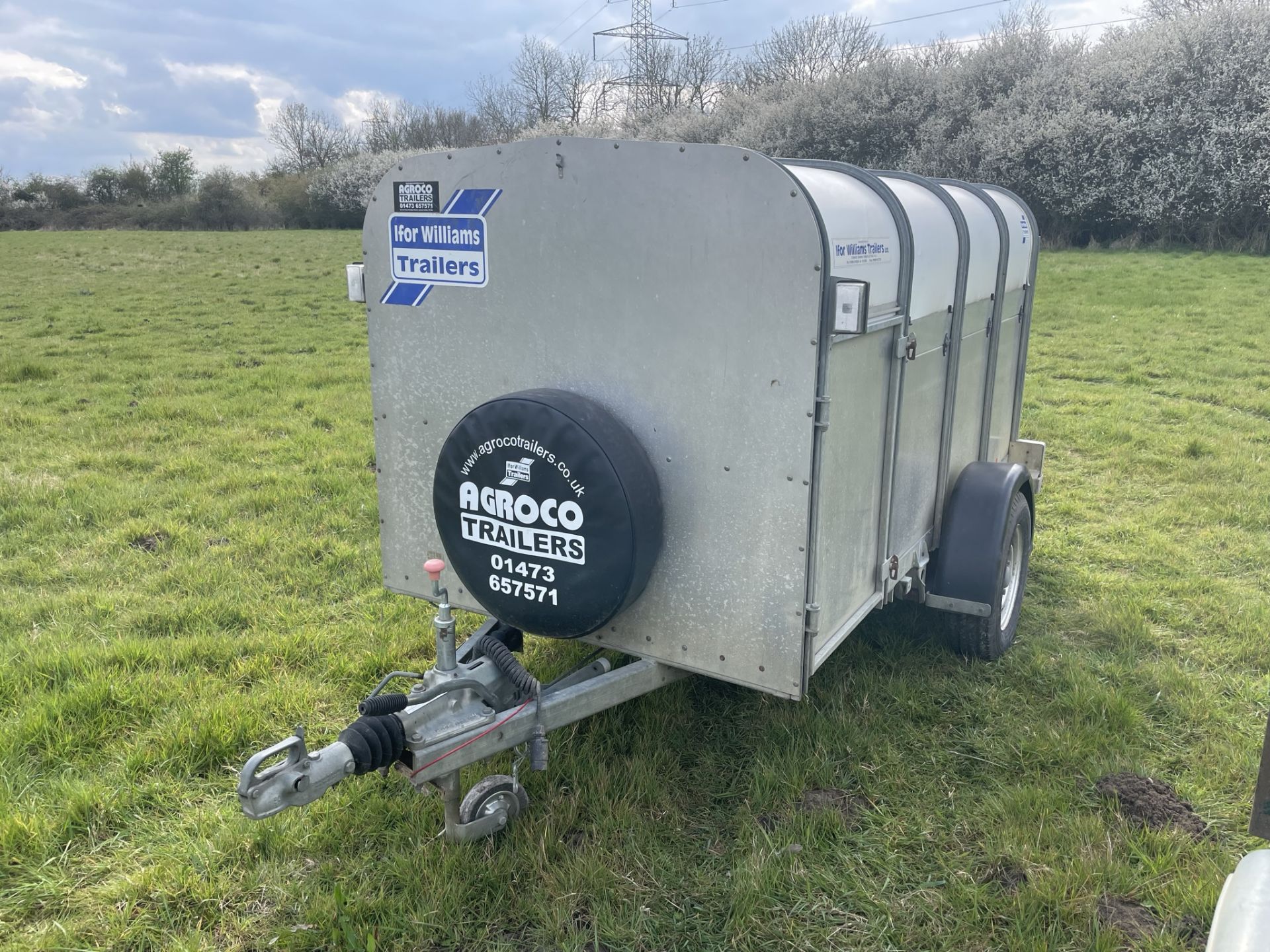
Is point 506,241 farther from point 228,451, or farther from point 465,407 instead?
point 228,451

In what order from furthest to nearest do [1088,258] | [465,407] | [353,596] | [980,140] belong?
[980,140] < [1088,258] < [353,596] < [465,407]

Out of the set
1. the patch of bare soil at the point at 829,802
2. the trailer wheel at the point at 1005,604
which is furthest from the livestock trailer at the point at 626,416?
the trailer wheel at the point at 1005,604

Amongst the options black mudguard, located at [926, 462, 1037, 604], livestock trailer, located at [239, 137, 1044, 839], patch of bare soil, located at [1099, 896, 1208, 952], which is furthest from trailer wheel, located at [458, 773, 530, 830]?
black mudguard, located at [926, 462, 1037, 604]

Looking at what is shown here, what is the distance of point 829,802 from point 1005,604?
167cm

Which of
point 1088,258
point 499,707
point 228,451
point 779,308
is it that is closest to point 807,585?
point 779,308

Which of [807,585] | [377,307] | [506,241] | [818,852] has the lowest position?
[818,852]

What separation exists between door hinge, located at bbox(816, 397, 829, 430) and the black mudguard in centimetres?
162

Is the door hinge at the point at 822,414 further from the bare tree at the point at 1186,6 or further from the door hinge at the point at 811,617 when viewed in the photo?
the bare tree at the point at 1186,6

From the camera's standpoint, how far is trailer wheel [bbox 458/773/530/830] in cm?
303

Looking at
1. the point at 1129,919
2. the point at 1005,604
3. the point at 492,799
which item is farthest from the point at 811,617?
the point at 1005,604

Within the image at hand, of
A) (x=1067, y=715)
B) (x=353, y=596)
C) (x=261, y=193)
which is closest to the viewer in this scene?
(x=1067, y=715)

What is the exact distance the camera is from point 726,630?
3055 millimetres

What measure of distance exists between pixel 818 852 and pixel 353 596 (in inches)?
113

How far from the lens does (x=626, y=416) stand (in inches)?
121
